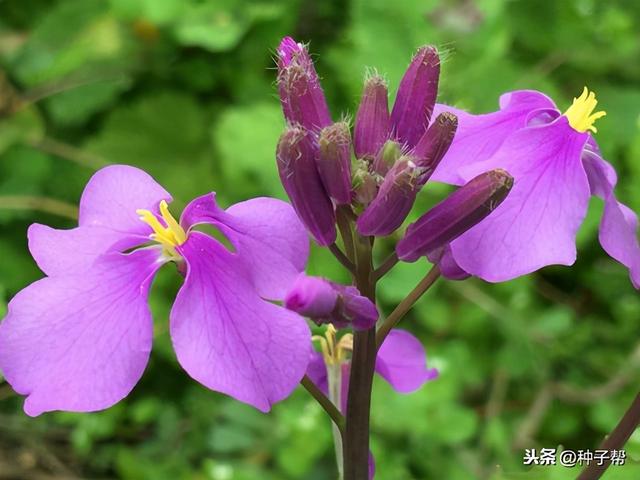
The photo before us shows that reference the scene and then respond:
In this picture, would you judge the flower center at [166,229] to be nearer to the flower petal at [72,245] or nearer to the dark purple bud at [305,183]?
the flower petal at [72,245]

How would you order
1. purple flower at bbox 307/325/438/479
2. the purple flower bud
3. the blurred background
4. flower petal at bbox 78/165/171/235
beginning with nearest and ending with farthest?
the purple flower bud → flower petal at bbox 78/165/171/235 → purple flower at bbox 307/325/438/479 → the blurred background

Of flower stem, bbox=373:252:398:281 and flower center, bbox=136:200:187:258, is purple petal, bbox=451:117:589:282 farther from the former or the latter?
flower center, bbox=136:200:187:258

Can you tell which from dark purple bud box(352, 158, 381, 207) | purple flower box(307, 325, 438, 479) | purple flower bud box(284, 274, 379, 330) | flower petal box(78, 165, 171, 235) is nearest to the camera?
purple flower bud box(284, 274, 379, 330)

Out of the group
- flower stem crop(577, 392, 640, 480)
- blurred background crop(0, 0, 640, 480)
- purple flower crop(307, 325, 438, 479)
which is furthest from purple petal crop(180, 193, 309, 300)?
blurred background crop(0, 0, 640, 480)

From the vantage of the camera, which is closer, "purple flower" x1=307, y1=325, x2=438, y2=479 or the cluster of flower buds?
the cluster of flower buds

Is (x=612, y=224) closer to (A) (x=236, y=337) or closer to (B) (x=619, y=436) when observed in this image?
(B) (x=619, y=436)

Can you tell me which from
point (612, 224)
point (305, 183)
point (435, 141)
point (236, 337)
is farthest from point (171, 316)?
point (612, 224)
